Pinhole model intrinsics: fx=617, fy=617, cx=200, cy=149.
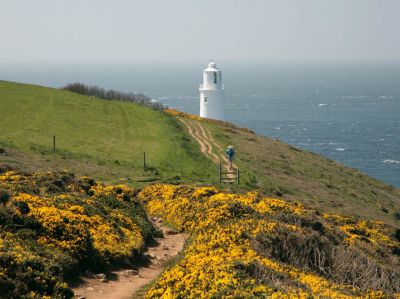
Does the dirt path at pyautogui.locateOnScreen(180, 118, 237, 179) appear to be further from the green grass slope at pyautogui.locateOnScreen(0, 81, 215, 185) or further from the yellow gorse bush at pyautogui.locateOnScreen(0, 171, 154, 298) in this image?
the yellow gorse bush at pyautogui.locateOnScreen(0, 171, 154, 298)

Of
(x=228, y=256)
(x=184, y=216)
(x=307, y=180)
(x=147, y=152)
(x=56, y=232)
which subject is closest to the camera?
(x=228, y=256)

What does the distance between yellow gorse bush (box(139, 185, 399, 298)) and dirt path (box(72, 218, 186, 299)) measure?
1.21 meters

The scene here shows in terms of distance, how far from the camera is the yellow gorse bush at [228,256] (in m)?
15.5

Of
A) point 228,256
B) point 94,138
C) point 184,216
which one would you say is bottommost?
point 184,216

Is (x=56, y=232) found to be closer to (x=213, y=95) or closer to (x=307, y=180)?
(x=307, y=180)

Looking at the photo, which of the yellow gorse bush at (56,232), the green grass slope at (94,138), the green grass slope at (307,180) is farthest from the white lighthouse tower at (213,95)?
the yellow gorse bush at (56,232)

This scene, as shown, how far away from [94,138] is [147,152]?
5.96 meters

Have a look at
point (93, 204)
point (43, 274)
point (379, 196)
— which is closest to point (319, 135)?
point (379, 196)

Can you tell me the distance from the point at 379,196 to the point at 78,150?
2582cm

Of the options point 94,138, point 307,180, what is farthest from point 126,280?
point 307,180

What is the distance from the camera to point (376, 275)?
64.7ft

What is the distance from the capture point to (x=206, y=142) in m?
57.4

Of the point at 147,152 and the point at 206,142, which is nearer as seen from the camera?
the point at 147,152

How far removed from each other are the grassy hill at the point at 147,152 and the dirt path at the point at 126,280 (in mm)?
15284
